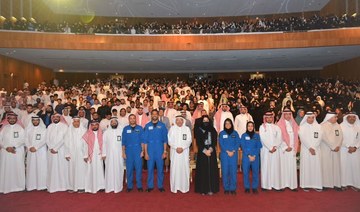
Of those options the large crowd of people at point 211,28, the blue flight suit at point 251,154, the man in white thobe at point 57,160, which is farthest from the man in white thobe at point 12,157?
the large crowd of people at point 211,28

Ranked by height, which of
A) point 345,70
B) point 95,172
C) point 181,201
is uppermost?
point 345,70

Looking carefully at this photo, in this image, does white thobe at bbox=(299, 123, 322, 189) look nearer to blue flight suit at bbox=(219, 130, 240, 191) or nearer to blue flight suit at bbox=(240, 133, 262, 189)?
blue flight suit at bbox=(240, 133, 262, 189)

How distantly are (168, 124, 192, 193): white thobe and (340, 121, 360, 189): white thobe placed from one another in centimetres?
345

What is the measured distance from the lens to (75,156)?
27.7 feet

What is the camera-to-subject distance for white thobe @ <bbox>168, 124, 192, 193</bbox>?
8109 mm

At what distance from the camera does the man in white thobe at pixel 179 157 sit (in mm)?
8109

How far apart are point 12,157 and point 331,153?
283 inches

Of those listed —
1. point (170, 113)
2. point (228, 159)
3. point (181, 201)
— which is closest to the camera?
point (181, 201)

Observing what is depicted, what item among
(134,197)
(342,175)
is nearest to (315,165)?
(342,175)

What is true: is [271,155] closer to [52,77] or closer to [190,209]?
[190,209]

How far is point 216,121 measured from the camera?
11.0m

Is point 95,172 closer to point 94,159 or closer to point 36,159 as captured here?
point 94,159

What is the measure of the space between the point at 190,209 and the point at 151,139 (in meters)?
2.10

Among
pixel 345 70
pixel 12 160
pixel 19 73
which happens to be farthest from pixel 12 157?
pixel 345 70
